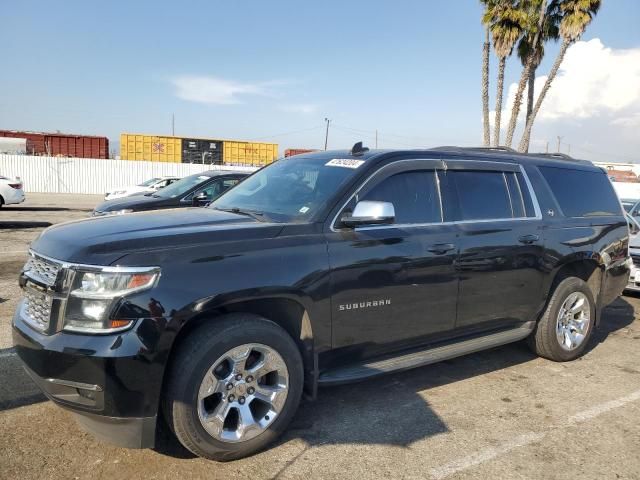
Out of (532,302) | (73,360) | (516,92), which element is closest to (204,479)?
(73,360)

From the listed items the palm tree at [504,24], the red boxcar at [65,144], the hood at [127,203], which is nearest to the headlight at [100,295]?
the hood at [127,203]

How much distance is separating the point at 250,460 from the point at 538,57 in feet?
72.5

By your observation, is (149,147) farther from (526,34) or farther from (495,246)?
(495,246)

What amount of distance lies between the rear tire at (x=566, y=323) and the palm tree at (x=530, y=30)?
17862mm

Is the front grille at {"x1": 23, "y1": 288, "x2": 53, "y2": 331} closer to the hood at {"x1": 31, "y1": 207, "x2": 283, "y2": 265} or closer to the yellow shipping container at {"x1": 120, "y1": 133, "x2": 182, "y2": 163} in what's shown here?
Result: the hood at {"x1": 31, "y1": 207, "x2": 283, "y2": 265}

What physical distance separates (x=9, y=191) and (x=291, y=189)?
15560 mm

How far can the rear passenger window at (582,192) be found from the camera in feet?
16.4

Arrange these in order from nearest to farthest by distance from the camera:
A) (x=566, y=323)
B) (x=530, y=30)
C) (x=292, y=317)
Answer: (x=292, y=317) < (x=566, y=323) < (x=530, y=30)

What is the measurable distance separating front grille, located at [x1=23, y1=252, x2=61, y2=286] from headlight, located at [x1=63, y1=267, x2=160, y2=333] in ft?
0.64

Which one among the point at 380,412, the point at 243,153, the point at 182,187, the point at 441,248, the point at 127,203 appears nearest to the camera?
the point at 380,412

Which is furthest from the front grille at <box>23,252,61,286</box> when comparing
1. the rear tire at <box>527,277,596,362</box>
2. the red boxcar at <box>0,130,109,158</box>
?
the red boxcar at <box>0,130,109,158</box>

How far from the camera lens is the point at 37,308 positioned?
2.94 meters

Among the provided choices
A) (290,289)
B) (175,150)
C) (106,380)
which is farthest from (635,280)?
(175,150)

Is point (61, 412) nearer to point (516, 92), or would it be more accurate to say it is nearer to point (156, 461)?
point (156, 461)
